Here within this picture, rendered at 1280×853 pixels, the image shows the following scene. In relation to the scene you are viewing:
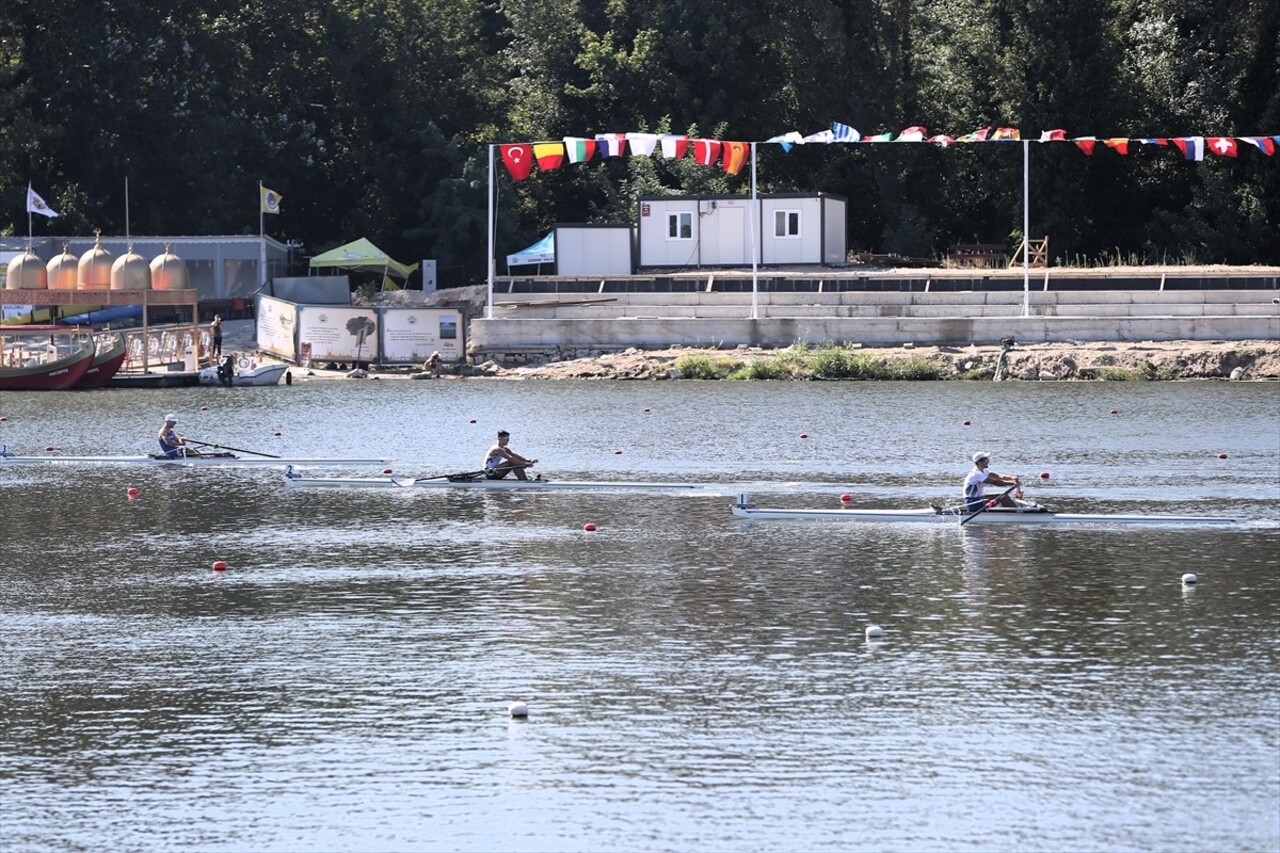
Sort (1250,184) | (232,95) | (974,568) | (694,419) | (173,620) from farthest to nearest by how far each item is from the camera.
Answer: (232,95) → (1250,184) → (694,419) → (974,568) → (173,620)

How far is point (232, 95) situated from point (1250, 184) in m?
46.7

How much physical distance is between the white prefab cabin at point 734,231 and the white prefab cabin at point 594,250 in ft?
2.41

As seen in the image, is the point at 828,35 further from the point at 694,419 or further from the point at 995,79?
the point at 694,419

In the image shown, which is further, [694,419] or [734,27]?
[734,27]

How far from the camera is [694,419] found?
5309 cm

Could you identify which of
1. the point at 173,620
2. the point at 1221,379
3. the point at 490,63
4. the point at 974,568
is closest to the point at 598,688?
the point at 173,620

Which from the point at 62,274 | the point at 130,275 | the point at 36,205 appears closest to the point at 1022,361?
the point at 130,275

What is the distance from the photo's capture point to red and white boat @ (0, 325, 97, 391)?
63812 millimetres

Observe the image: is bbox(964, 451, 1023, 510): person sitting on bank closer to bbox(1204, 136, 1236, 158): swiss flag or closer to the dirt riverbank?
the dirt riverbank

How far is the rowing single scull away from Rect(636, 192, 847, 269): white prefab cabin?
141ft

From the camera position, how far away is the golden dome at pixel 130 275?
6700cm

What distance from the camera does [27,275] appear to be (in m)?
67.2

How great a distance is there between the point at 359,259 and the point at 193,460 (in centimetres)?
4108

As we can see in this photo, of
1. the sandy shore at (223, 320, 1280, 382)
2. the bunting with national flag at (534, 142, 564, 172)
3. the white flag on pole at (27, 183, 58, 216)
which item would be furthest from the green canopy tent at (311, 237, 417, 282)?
the bunting with national flag at (534, 142, 564, 172)
